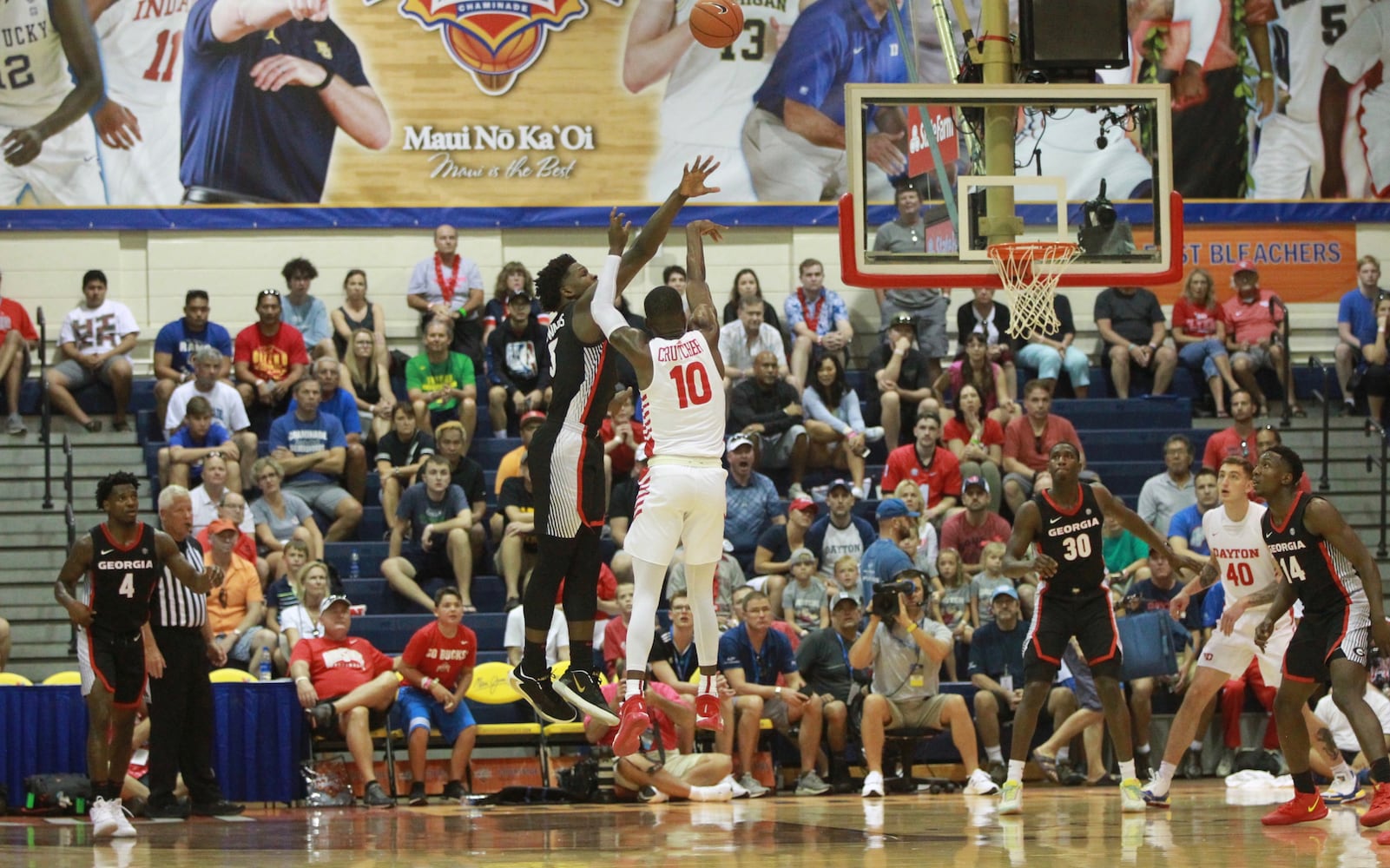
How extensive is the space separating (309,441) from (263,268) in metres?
3.63

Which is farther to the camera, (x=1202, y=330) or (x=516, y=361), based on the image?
(x=1202, y=330)

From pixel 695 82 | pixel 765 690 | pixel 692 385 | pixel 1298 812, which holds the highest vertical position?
pixel 695 82

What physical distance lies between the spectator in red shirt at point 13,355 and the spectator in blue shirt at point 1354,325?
1257 cm

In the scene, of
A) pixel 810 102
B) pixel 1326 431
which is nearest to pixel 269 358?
pixel 810 102

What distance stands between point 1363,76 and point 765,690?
436 inches

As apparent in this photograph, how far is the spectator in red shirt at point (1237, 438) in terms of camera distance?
15.8 meters

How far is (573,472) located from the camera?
336 inches

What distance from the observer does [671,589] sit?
44.8ft

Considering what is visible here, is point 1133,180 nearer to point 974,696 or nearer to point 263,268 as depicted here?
point 974,696

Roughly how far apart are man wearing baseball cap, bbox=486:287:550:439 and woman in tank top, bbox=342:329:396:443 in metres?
0.95

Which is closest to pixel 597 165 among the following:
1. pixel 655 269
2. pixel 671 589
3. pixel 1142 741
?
pixel 655 269

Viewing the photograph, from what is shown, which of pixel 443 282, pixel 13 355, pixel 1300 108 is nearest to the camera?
pixel 13 355

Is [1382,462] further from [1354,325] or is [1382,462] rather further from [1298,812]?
[1298,812]

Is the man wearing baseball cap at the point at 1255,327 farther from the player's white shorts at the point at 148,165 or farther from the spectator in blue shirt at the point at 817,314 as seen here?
the player's white shorts at the point at 148,165
